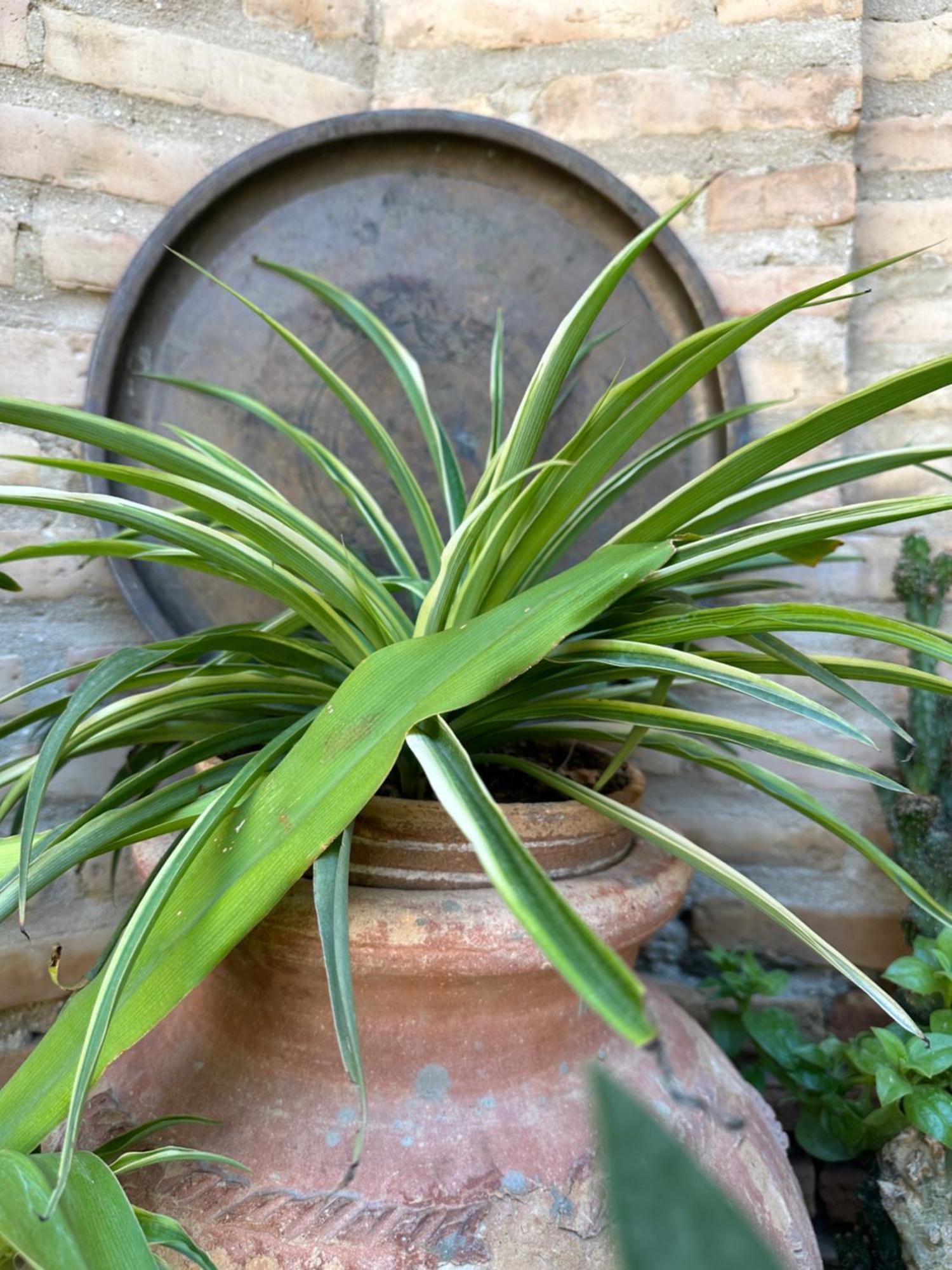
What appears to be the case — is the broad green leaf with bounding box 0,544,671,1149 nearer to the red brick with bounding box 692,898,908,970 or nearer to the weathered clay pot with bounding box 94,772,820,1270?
the weathered clay pot with bounding box 94,772,820,1270

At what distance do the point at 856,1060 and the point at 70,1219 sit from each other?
2.36 ft

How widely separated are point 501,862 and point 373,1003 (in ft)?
0.96

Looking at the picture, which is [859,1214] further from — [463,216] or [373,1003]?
[463,216]

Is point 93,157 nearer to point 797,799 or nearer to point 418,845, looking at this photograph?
point 418,845

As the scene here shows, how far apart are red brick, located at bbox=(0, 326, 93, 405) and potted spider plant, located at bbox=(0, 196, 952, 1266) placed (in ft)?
1.54

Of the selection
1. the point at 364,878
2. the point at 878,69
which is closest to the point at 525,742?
the point at 364,878

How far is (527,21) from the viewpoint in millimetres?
1227

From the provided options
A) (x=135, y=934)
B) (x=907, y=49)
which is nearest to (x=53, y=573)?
(x=135, y=934)

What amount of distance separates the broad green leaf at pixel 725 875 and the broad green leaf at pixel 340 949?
0.72ft

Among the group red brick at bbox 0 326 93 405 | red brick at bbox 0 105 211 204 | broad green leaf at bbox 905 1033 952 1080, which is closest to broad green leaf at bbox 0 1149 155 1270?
broad green leaf at bbox 905 1033 952 1080

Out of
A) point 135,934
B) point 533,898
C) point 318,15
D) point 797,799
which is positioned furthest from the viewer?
point 318,15

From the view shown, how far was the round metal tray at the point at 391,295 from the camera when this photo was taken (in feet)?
3.79

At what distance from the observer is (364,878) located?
0.69 metres

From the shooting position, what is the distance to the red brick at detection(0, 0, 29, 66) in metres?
1.08
